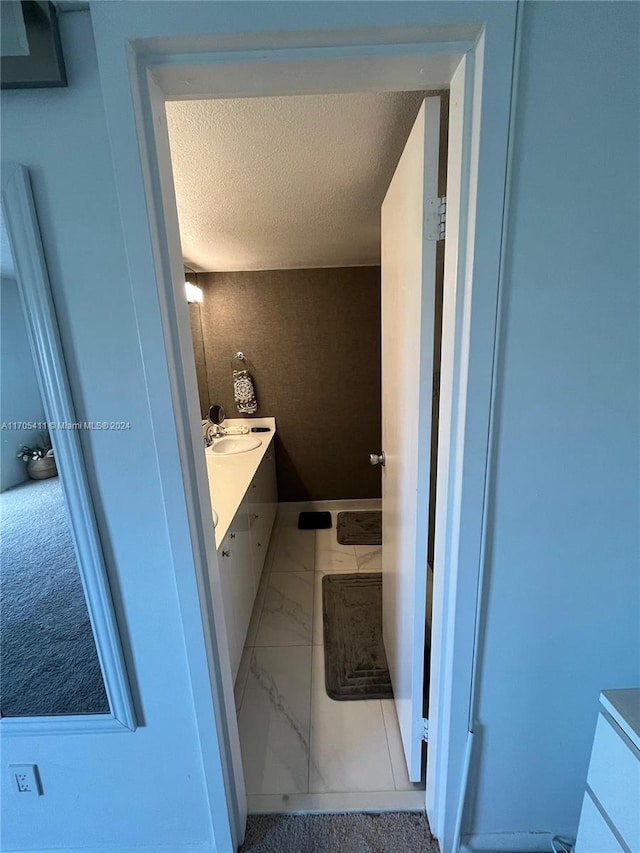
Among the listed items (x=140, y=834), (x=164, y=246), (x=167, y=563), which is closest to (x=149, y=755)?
(x=140, y=834)

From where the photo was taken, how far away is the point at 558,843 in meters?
1.09

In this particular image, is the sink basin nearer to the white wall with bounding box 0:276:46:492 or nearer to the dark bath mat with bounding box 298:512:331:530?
the dark bath mat with bounding box 298:512:331:530

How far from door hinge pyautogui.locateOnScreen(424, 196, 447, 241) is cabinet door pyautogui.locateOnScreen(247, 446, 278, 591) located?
1495mm

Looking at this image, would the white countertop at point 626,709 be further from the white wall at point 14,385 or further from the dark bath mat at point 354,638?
the white wall at point 14,385

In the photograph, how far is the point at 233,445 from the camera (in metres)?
2.73

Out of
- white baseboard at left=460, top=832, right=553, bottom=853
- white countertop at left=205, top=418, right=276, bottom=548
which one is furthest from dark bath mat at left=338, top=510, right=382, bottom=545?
white baseboard at left=460, top=832, right=553, bottom=853

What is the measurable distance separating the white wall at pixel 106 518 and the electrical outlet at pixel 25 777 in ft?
0.08

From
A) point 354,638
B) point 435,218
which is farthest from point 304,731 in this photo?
point 435,218

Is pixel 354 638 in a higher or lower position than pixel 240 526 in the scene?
lower

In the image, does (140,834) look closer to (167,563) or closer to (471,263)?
(167,563)

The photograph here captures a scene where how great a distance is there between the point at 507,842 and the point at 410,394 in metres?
1.42

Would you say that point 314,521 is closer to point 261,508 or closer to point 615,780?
point 261,508

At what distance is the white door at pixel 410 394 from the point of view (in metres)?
0.91

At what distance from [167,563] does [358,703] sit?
1.27m
